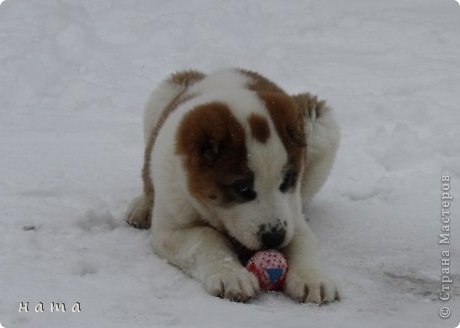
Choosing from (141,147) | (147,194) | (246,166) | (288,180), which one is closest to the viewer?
(246,166)

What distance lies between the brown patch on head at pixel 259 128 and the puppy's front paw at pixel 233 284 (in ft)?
2.64

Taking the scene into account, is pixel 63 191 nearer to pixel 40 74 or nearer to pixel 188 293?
pixel 188 293

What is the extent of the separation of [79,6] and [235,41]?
3191 mm

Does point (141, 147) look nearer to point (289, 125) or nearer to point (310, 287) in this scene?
point (289, 125)

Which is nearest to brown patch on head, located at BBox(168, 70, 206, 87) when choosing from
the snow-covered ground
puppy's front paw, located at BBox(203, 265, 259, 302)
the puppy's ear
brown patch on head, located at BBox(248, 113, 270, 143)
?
the snow-covered ground

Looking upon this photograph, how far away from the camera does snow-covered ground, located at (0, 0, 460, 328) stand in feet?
15.7

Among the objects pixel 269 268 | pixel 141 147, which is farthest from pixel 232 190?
pixel 141 147

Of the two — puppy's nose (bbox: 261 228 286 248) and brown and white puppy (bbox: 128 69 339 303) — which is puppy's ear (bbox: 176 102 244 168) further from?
puppy's nose (bbox: 261 228 286 248)

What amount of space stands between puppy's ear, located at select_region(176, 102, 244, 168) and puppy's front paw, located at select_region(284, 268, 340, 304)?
33.2 inches

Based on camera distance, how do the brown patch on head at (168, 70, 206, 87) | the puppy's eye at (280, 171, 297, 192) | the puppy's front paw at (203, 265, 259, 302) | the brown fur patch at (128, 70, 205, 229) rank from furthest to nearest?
the brown patch on head at (168, 70, 206, 87) → the brown fur patch at (128, 70, 205, 229) → the puppy's eye at (280, 171, 297, 192) → the puppy's front paw at (203, 265, 259, 302)

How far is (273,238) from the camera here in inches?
193

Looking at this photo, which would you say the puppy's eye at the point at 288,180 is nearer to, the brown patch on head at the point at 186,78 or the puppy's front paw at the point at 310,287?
the puppy's front paw at the point at 310,287

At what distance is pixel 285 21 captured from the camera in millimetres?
13250

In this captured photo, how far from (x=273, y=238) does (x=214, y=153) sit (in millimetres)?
625
